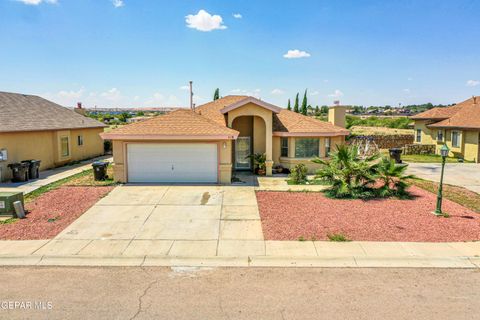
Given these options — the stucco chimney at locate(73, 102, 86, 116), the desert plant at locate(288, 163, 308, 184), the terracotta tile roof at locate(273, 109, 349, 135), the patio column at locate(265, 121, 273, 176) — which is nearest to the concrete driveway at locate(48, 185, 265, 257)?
the desert plant at locate(288, 163, 308, 184)

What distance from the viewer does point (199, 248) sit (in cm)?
Answer: 936

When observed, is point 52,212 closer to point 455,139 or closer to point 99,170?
point 99,170

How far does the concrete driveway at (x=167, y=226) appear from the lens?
A: 9.29 metres

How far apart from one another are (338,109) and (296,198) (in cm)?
1005

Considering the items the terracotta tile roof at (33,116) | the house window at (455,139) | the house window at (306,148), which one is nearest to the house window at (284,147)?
the house window at (306,148)

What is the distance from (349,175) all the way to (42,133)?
676 inches

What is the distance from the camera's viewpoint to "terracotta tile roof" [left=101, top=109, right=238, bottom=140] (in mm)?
16750

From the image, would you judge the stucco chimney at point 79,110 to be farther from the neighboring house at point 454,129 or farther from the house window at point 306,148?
the neighboring house at point 454,129

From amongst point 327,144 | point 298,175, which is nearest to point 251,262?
point 298,175

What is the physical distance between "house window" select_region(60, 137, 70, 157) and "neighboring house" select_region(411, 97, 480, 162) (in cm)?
2770

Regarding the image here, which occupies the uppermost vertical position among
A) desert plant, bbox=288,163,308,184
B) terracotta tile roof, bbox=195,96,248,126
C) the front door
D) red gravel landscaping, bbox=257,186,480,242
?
terracotta tile roof, bbox=195,96,248,126

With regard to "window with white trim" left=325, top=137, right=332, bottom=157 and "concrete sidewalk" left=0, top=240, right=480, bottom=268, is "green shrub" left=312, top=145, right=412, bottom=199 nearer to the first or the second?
"concrete sidewalk" left=0, top=240, right=480, bottom=268

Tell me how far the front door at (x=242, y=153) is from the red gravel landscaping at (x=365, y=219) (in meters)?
6.67

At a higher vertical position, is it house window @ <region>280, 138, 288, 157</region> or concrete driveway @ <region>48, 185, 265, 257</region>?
house window @ <region>280, 138, 288, 157</region>
